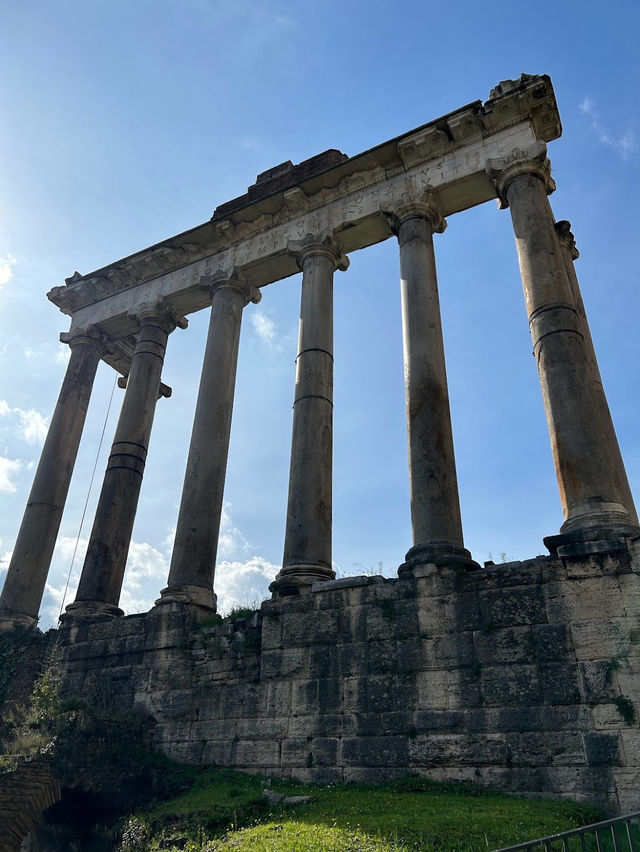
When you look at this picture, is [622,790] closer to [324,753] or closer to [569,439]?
[324,753]

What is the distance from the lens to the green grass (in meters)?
7.71

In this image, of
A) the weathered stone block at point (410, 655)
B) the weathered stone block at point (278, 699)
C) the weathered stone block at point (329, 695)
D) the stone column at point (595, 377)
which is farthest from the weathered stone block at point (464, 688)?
the stone column at point (595, 377)

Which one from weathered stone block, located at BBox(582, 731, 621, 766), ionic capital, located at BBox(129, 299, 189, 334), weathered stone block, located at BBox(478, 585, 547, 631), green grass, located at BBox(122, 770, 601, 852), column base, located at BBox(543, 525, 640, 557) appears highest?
ionic capital, located at BBox(129, 299, 189, 334)

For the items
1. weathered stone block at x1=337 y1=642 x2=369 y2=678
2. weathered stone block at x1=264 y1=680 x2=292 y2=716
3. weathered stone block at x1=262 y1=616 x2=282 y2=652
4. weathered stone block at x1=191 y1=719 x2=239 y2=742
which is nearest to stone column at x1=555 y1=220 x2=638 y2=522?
weathered stone block at x1=337 y1=642 x2=369 y2=678

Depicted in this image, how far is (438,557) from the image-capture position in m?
12.1

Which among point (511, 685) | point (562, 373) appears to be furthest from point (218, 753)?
point (562, 373)

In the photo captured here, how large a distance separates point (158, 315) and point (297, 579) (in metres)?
11.2

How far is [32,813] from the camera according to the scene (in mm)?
11289

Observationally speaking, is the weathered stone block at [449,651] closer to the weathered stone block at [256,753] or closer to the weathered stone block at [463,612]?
the weathered stone block at [463,612]

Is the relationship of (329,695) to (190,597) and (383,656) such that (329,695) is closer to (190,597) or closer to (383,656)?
(383,656)

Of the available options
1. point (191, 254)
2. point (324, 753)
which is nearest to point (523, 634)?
point (324, 753)

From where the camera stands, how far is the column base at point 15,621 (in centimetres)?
1695

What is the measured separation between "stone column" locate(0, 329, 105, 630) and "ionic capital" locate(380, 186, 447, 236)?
11007mm

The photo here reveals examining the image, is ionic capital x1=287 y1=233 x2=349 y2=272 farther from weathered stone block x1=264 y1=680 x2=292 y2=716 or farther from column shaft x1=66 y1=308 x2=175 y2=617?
weathered stone block x1=264 y1=680 x2=292 y2=716
